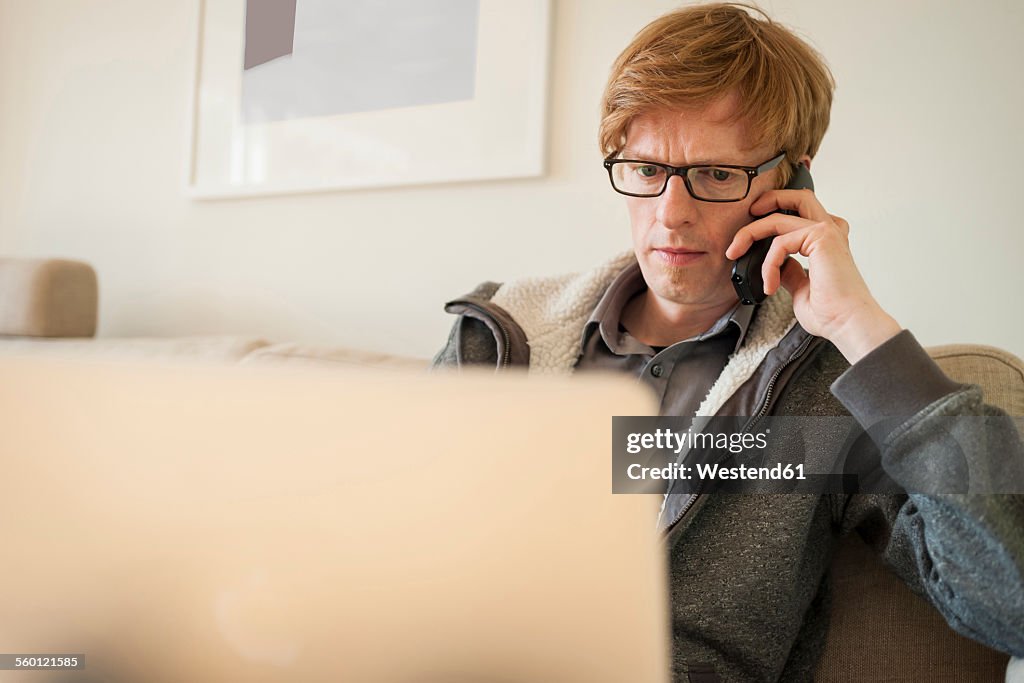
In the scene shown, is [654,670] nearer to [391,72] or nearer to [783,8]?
[783,8]

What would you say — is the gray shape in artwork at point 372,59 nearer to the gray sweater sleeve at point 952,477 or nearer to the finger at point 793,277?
the finger at point 793,277

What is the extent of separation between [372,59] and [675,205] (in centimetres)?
96

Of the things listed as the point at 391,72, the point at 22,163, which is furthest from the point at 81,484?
the point at 22,163

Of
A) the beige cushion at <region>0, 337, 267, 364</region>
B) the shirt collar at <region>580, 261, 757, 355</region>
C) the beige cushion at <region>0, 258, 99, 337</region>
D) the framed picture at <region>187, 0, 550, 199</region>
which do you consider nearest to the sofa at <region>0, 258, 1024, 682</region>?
the shirt collar at <region>580, 261, 757, 355</region>

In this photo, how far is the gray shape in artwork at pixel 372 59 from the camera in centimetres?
162

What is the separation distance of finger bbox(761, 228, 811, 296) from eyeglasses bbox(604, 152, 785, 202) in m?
0.08

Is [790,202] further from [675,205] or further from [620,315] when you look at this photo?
[620,315]

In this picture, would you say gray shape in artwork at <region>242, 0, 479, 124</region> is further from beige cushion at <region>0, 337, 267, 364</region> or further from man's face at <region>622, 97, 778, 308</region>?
man's face at <region>622, 97, 778, 308</region>

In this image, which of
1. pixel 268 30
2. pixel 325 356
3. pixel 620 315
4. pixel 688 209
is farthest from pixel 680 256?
pixel 268 30

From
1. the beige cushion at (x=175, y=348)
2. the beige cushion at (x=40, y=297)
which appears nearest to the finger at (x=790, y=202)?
the beige cushion at (x=175, y=348)

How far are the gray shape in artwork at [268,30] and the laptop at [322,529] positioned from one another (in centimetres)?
163

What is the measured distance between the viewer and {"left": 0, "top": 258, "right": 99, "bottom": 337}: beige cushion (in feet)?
6.03

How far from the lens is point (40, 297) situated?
6.03 feet

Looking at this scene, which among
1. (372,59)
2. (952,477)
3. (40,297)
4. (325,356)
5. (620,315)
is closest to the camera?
(952,477)
